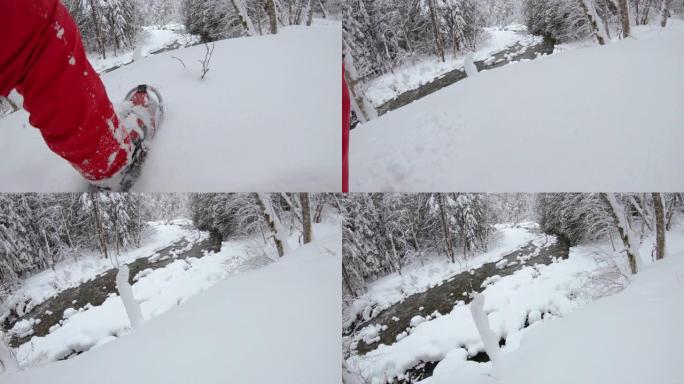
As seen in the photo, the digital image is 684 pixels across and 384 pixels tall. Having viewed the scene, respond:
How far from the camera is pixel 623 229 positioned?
1712mm

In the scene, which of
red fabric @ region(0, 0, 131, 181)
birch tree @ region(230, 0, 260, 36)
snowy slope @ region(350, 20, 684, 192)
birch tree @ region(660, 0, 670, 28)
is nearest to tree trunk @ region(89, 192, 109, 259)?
red fabric @ region(0, 0, 131, 181)

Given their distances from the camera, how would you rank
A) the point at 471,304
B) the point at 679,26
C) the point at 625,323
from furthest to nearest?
the point at 679,26 < the point at 471,304 < the point at 625,323

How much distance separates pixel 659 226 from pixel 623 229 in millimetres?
129

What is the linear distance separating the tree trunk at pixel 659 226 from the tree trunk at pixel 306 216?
1.23m

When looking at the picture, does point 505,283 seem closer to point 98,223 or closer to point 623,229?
point 623,229

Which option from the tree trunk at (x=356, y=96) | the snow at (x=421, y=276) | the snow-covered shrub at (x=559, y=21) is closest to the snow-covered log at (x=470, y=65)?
the snow-covered shrub at (x=559, y=21)

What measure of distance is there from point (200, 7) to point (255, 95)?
1.45 feet

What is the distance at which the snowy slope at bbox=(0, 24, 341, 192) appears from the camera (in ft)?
5.99

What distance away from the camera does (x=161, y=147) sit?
181 centimetres

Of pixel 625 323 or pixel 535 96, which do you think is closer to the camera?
pixel 625 323

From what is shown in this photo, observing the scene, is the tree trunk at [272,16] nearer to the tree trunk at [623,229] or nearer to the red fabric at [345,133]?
the red fabric at [345,133]

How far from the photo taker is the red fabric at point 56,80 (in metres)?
1.21

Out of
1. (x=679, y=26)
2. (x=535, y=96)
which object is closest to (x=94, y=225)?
(x=535, y=96)

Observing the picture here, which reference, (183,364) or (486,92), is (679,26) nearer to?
(486,92)
